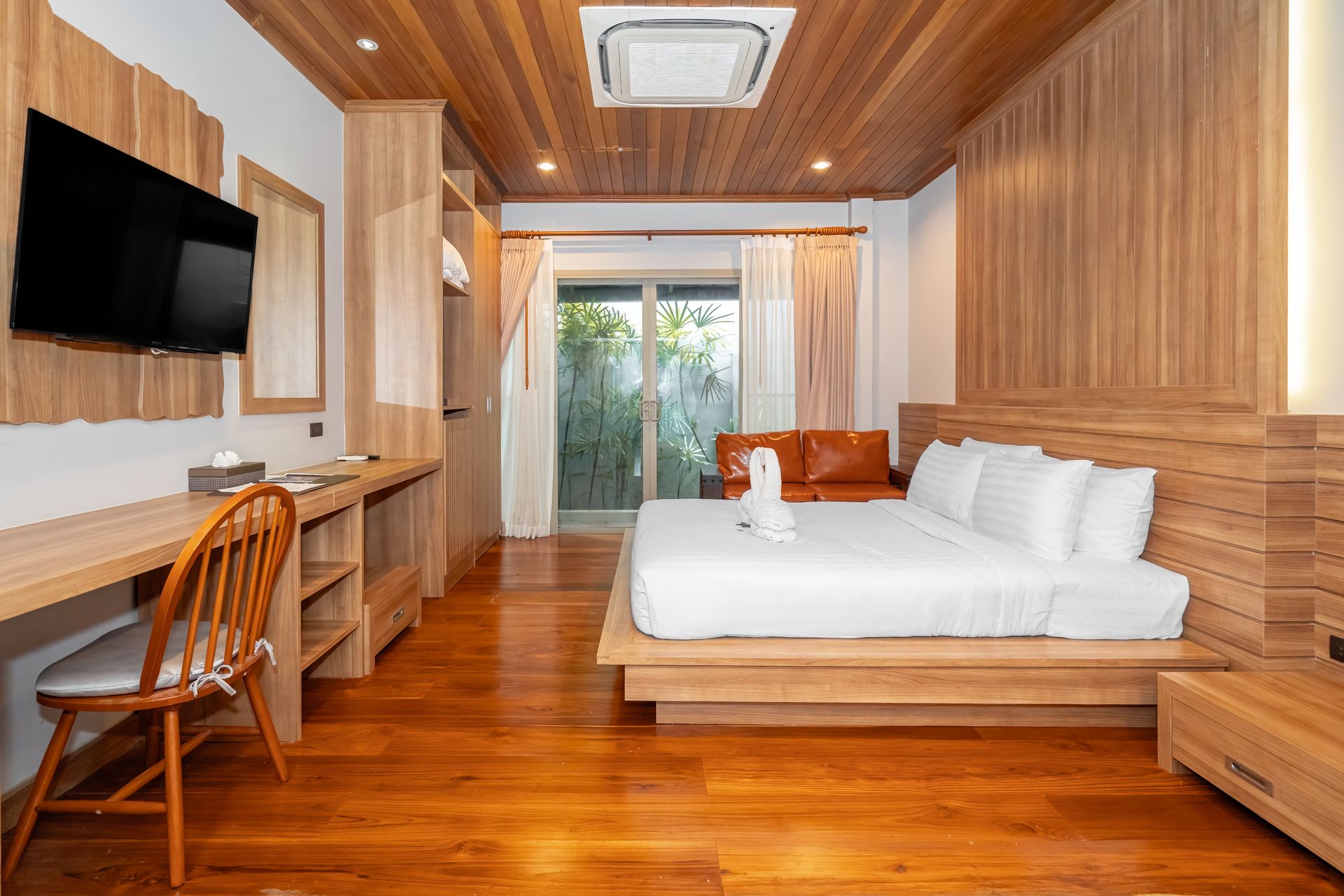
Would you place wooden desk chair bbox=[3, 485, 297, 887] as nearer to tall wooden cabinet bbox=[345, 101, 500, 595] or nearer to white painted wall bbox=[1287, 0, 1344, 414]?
tall wooden cabinet bbox=[345, 101, 500, 595]

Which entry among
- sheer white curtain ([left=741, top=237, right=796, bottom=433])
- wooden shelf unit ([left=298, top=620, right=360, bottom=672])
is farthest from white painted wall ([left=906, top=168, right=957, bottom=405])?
wooden shelf unit ([left=298, top=620, right=360, bottom=672])

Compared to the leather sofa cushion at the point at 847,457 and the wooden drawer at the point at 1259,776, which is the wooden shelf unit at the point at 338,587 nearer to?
the wooden drawer at the point at 1259,776

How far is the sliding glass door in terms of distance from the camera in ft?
18.5

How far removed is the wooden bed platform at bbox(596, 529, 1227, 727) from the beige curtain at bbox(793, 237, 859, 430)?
319cm

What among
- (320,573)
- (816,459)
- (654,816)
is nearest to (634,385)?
(816,459)

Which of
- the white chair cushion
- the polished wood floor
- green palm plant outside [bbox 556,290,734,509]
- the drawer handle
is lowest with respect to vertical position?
the polished wood floor

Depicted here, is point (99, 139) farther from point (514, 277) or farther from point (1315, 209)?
point (1315, 209)

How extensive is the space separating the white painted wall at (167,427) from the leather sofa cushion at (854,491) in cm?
296

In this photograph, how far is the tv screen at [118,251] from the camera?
1.71m

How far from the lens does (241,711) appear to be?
7.36 feet

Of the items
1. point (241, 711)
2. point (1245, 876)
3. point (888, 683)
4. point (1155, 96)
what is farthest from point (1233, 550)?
point (241, 711)

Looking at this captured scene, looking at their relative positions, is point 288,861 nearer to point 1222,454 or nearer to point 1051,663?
point 1051,663

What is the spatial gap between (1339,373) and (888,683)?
1603 millimetres

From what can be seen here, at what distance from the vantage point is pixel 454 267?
155 inches
